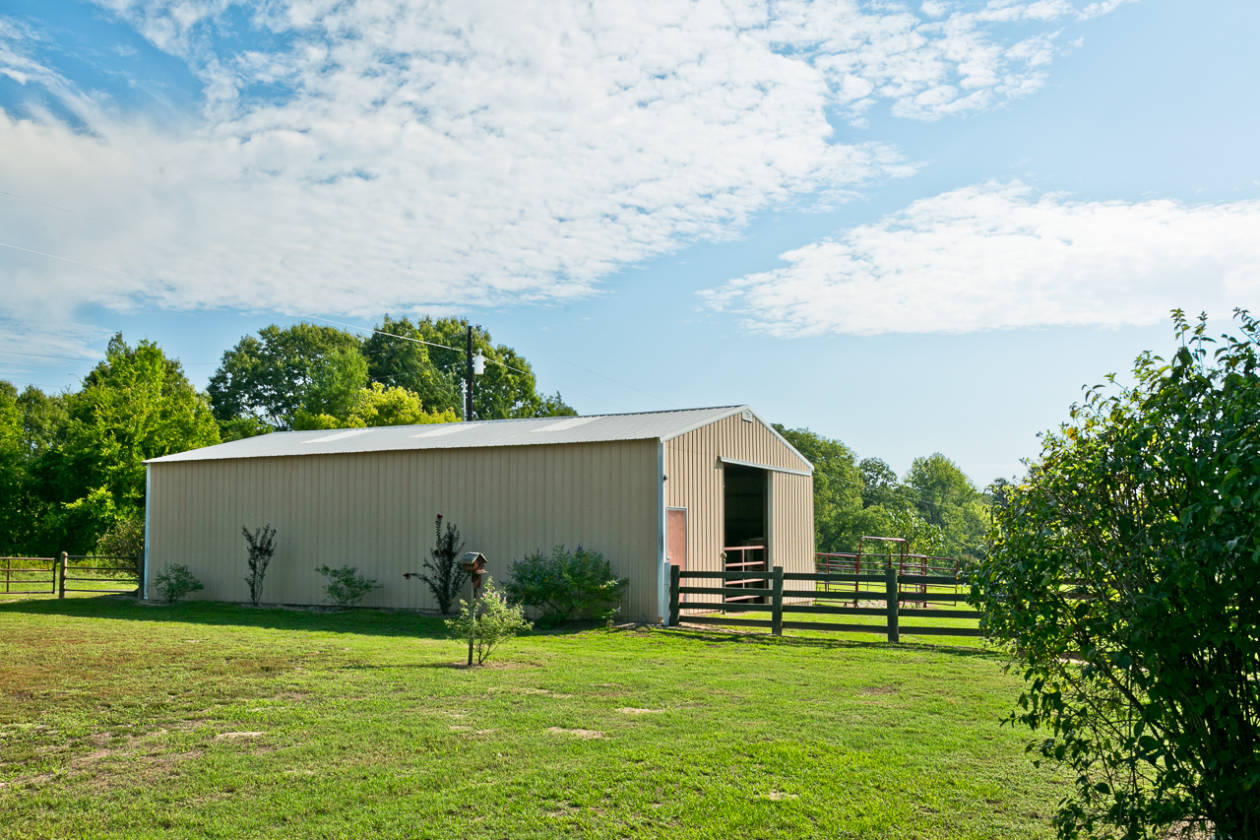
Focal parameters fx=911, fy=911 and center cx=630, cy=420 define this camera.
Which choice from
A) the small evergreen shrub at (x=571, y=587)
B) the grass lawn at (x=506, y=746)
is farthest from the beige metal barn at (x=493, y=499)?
the grass lawn at (x=506, y=746)

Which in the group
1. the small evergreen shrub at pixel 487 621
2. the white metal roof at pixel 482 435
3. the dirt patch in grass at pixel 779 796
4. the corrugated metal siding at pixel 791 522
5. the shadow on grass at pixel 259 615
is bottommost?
the shadow on grass at pixel 259 615

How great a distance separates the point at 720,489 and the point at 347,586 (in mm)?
7215

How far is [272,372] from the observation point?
165ft

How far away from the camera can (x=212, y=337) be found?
48.2 meters

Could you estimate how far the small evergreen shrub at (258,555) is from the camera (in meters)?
18.4

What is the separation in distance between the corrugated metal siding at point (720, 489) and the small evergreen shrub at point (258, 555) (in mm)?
8745

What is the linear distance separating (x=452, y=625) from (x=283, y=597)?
10.0m

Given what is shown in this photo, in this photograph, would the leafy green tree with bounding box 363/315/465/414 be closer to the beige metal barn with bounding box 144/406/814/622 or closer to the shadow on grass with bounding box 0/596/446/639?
the beige metal barn with bounding box 144/406/814/622

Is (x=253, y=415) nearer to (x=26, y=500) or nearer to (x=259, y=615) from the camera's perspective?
(x=26, y=500)

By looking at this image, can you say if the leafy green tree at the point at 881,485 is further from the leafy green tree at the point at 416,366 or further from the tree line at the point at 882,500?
the leafy green tree at the point at 416,366

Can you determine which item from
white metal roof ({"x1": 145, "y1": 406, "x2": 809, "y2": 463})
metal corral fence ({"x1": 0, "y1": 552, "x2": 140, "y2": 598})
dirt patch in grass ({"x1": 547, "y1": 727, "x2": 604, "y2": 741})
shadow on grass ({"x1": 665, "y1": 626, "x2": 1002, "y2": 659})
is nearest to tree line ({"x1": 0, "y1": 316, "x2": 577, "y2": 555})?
metal corral fence ({"x1": 0, "y1": 552, "x2": 140, "y2": 598})

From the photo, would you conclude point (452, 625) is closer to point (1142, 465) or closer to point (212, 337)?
point (1142, 465)

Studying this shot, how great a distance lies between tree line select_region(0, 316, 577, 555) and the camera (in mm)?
33188

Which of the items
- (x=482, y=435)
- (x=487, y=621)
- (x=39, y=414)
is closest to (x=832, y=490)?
(x=482, y=435)
